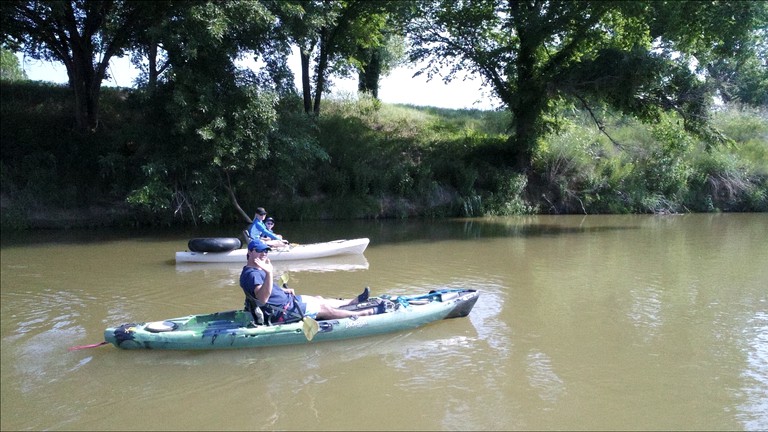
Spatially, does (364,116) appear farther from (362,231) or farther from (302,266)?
(302,266)

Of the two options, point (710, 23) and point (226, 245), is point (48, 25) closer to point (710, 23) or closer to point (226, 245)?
point (226, 245)

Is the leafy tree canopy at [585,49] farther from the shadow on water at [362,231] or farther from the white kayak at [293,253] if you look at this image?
the white kayak at [293,253]

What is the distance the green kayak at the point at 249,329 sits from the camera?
6.99 m

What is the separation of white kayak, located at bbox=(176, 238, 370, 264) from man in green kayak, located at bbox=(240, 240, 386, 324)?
16.6 ft

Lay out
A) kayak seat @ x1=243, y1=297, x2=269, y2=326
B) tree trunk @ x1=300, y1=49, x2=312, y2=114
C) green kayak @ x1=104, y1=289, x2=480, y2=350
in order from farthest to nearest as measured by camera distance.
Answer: tree trunk @ x1=300, y1=49, x2=312, y2=114
kayak seat @ x1=243, y1=297, x2=269, y2=326
green kayak @ x1=104, y1=289, x2=480, y2=350

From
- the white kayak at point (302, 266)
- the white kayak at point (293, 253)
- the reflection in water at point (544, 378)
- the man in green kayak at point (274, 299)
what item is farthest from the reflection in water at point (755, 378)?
the white kayak at point (293, 253)

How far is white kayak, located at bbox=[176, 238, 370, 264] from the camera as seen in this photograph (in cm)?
1258

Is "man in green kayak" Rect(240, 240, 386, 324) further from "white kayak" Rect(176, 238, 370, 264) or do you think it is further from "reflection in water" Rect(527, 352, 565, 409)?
"white kayak" Rect(176, 238, 370, 264)

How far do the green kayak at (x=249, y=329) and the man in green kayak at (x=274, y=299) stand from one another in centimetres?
16

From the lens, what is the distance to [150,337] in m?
6.97

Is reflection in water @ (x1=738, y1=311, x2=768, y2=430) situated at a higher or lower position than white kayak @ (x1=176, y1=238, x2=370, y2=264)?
lower

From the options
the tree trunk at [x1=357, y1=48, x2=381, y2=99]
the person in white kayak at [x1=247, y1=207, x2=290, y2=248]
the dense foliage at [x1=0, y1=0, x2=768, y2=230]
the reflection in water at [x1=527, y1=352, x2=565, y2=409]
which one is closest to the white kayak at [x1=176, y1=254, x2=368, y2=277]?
the person in white kayak at [x1=247, y1=207, x2=290, y2=248]

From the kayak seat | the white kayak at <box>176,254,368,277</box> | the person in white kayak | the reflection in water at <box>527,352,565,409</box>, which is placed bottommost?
the reflection in water at <box>527,352,565,409</box>

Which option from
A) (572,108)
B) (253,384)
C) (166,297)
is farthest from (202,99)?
(572,108)
